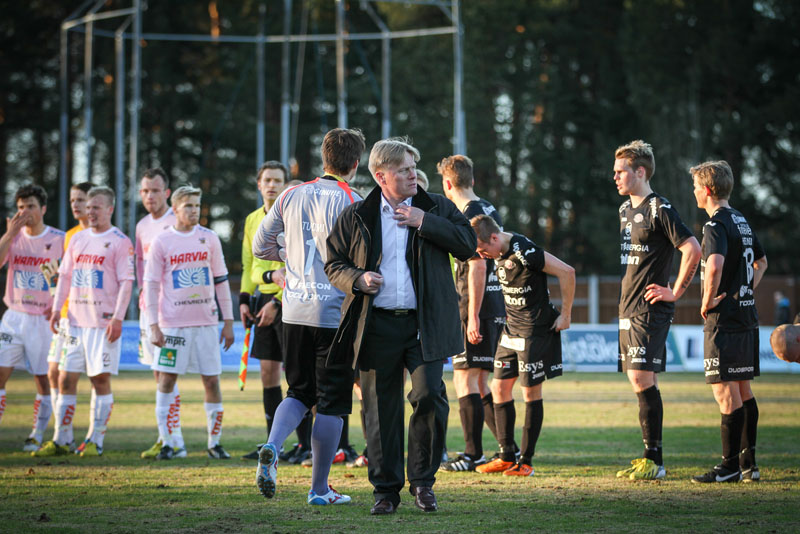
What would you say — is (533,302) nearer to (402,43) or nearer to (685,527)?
(685,527)

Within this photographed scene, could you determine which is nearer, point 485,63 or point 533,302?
point 533,302

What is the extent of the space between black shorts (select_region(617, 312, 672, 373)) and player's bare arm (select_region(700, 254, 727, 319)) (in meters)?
0.31

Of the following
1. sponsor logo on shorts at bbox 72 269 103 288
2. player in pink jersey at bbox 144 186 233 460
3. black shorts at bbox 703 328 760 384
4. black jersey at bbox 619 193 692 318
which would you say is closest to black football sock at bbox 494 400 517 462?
black jersey at bbox 619 193 692 318

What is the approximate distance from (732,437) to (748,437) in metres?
0.29

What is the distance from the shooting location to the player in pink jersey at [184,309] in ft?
30.1

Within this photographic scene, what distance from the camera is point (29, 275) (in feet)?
32.9

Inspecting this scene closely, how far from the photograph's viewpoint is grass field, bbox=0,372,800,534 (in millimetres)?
5762

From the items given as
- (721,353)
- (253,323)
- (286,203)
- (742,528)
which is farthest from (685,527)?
(253,323)

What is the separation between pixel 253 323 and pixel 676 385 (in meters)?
11.5

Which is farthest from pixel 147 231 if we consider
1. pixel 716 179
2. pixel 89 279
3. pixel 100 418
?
pixel 716 179

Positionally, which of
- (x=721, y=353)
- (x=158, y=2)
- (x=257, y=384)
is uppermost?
(x=158, y=2)

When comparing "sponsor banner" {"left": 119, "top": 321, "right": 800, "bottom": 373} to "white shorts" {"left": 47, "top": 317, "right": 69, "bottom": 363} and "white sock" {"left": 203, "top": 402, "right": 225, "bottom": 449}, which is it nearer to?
"white shorts" {"left": 47, "top": 317, "right": 69, "bottom": 363}

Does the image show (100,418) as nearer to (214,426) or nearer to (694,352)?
(214,426)

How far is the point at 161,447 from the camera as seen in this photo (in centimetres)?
905
